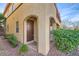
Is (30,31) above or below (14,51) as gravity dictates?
above

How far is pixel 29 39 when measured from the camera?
2.22 m

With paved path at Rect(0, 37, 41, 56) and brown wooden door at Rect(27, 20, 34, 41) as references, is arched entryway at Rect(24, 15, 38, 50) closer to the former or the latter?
brown wooden door at Rect(27, 20, 34, 41)

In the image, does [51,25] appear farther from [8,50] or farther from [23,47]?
[8,50]

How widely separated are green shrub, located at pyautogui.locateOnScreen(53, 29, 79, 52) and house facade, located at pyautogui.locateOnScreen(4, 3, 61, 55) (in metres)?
0.15

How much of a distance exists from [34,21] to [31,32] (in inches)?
7.8

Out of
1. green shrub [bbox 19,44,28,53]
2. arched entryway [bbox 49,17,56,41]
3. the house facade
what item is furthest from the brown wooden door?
arched entryway [bbox 49,17,56,41]

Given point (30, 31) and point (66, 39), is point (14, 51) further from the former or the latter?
point (66, 39)

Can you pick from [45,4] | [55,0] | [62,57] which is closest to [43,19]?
[45,4]

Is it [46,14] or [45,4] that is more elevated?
[45,4]

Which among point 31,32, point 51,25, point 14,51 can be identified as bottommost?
point 14,51

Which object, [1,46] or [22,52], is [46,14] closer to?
[22,52]

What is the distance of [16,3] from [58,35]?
91cm

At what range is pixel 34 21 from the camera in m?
2.17

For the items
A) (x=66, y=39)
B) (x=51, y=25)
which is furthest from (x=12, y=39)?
(x=66, y=39)
